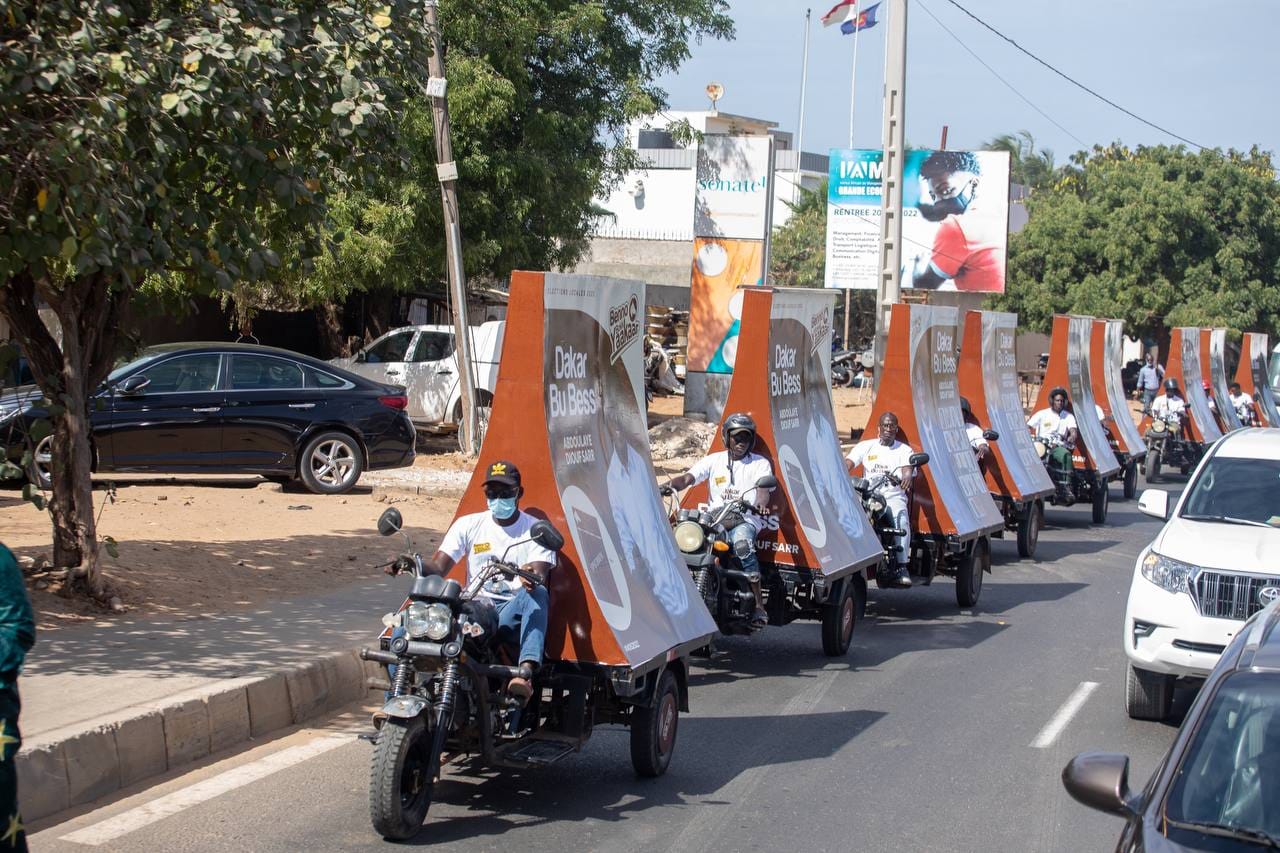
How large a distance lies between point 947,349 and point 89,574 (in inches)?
360

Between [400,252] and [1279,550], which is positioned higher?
[400,252]

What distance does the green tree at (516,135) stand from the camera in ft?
69.0

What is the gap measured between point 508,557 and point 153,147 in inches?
133

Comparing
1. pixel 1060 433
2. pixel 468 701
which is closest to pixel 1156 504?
pixel 468 701

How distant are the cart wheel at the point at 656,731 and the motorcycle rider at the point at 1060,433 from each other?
13547 mm

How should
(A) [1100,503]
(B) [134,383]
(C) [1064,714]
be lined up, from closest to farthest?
(C) [1064,714] < (B) [134,383] < (A) [1100,503]

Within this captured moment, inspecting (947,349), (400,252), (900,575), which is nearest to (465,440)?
(400,252)

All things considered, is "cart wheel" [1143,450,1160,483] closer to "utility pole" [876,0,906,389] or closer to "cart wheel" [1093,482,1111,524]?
"cart wheel" [1093,482,1111,524]

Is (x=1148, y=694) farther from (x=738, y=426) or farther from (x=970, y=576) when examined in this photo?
(x=970, y=576)

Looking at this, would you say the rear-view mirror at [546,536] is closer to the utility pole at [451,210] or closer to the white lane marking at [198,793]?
the white lane marking at [198,793]

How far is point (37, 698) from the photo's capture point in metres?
7.20

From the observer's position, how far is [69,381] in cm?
933

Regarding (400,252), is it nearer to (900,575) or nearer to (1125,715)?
(900,575)

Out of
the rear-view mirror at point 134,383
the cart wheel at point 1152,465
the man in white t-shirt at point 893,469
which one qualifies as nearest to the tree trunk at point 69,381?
Result: the rear-view mirror at point 134,383
